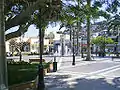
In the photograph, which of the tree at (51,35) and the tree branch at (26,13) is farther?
the tree at (51,35)

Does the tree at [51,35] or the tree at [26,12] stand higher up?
→ the tree at [51,35]

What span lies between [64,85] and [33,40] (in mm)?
79865

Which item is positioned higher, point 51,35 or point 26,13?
point 51,35

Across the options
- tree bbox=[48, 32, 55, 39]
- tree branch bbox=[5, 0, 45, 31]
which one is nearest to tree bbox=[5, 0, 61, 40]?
tree branch bbox=[5, 0, 45, 31]

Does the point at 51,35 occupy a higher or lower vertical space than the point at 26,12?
higher

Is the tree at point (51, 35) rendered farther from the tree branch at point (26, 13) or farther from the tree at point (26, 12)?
the tree branch at point (26, 13)

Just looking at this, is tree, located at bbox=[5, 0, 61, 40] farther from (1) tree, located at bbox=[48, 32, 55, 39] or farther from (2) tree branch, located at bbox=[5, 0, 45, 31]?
(1) tree, located at bbox=[48, 32, 55, 39]

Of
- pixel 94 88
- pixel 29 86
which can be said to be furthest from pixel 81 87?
pixel 29 86

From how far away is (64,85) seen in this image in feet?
60.2

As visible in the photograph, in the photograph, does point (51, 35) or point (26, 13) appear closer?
point (26, 13)

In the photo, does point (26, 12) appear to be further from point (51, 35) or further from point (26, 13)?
point (51, 35)

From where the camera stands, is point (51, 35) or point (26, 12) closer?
point (26, 12)

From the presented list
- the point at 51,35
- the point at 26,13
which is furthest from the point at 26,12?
the point at 51,35

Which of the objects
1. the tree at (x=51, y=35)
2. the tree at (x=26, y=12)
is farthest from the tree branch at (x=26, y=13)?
the tree at (x=51, y=35)
